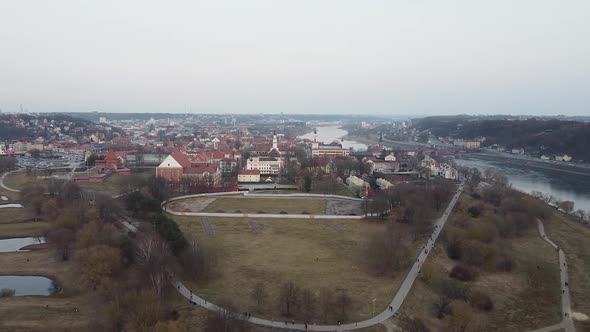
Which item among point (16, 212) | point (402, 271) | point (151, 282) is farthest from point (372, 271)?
point (16, 212)

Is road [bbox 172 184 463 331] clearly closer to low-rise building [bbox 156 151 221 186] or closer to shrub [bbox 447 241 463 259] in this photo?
shrub [bbox 447 241 463 259]

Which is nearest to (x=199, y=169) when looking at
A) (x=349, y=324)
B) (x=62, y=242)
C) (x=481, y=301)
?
(x=62, y=242)

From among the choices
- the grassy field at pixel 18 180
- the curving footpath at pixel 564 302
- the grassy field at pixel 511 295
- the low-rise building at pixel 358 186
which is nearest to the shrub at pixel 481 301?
the grassy field at pixel 511 295

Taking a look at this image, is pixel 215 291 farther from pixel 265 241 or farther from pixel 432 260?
pixel 432 260

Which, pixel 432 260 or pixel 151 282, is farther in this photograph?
pixel 432 260

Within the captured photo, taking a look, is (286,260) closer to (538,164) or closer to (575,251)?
(575,251)

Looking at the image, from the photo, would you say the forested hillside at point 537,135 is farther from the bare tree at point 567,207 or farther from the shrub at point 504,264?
the shrub at point 504,264

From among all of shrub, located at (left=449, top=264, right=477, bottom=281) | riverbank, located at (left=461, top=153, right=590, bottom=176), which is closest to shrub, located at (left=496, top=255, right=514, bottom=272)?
shrub, located at (left=449, top=264, right=477, bottom=281)
